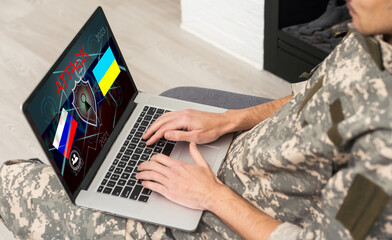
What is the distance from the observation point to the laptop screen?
91cm

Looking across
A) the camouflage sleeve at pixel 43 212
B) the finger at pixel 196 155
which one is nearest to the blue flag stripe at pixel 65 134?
the camouflage sleeve at pixel 43 212

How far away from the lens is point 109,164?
108cm

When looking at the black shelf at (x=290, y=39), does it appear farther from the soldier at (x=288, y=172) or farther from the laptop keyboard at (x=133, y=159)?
the laptop keyboard at (x=133, y=159)

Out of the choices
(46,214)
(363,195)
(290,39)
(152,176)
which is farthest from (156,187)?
(290,39)

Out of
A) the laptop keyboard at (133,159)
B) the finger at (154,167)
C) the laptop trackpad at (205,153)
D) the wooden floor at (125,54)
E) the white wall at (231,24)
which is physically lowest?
the wooden floor at (125,54)

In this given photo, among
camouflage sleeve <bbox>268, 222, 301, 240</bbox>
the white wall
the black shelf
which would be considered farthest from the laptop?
the white wall

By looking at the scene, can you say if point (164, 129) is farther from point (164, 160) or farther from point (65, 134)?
point (65, 134)

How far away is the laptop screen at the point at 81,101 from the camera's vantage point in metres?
0.91

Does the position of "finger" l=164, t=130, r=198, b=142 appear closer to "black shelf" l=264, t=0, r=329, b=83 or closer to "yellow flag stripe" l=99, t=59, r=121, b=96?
"yellow flag stripe" l=99, t=59, r=121, b=96

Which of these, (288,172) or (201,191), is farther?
(201,191)

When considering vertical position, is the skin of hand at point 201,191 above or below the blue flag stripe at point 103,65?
below

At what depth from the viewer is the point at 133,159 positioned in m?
1.09

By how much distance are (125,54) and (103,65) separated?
1.22 metres

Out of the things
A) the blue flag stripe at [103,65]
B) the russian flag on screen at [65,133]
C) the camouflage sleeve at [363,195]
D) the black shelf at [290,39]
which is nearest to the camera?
the camouflage sleeve at [363,195]
